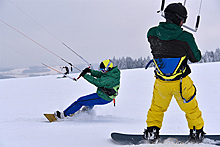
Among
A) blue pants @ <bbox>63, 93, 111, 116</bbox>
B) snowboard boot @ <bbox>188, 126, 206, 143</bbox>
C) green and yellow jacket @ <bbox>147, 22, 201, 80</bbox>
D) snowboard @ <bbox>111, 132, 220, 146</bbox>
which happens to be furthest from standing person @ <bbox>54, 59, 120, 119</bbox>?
snowboard boot @ <bbox>188, 126, 206, 143</bbox>

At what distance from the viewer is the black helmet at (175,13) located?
2.89m

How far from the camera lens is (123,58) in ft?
196

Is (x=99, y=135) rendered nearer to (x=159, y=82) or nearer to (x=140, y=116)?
(x=159, y=82)

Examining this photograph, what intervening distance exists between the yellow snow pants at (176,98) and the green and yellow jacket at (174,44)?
114mm

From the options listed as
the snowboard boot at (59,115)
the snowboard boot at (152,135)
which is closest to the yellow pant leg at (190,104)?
the snowboard boot at (152,135)

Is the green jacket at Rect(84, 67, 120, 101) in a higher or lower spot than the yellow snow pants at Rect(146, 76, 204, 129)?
higher

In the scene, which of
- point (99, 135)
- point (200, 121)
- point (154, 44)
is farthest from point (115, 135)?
point (154, 44)

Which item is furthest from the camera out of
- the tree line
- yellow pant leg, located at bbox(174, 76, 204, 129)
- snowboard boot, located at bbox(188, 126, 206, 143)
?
the tree line

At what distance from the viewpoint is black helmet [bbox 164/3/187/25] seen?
9.50 ft

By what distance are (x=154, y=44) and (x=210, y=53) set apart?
65.9m

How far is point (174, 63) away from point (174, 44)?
0.27 m

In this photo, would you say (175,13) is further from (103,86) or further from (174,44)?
(103,86)

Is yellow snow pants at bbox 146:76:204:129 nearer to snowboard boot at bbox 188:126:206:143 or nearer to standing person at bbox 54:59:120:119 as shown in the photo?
snowboard boot at bbox 188:126:206:143

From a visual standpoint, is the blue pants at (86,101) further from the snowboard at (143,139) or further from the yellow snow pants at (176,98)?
→ the yellow snow pants at (176,98)
